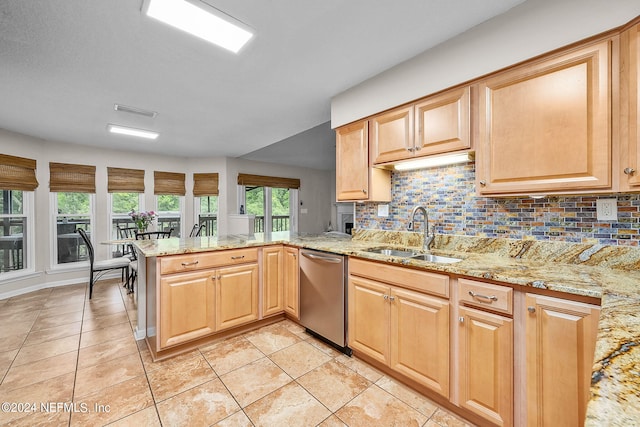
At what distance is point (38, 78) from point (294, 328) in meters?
3.12

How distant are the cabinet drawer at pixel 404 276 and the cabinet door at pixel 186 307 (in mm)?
1250

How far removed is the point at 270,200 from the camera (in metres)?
6.92

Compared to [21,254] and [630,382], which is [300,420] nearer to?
[630,382]

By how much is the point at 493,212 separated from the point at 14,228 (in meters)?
5.90

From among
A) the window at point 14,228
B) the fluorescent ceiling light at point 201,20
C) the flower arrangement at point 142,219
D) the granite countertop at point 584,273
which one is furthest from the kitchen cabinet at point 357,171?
the window at point 14,228

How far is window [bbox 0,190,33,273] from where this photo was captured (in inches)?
148

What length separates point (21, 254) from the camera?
13.1 feet

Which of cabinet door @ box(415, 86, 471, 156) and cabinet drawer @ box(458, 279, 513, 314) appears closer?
cabinet drawer @ box(458, 279, 513, 314)

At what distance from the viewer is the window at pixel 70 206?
4336mm

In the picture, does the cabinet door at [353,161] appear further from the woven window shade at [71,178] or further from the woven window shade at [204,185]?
the woven window shade at [71,178]

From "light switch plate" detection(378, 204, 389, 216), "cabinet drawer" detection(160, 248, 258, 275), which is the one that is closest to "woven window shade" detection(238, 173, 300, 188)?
"cabinet drawer" detection(160, 248, 258, 275)

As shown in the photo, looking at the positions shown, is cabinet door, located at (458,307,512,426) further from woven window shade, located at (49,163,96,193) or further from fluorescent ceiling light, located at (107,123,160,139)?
woven window shade, located at (49,163,96,193)

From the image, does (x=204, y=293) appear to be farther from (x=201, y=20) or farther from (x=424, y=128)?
(x=424, y=128)

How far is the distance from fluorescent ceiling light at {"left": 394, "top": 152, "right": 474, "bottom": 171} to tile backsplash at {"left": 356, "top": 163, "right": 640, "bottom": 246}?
6 centimetres
